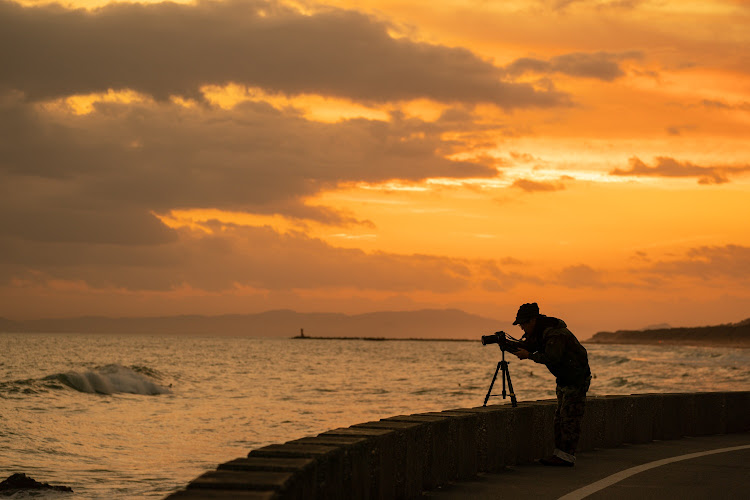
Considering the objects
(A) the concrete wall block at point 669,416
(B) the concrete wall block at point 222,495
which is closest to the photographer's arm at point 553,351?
(A) the concrete wall block at point 669,416

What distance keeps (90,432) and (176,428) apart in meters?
3.13

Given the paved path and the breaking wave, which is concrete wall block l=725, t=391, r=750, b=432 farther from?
the breaking wave

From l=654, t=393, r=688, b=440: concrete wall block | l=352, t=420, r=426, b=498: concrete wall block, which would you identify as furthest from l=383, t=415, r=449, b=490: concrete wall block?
l=654, t=393, r=688, b=440: concrete wall block

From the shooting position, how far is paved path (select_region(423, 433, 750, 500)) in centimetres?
927

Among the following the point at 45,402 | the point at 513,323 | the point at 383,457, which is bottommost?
the point at 45,402

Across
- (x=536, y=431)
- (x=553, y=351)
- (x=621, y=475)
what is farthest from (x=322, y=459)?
(x=536, y=431)

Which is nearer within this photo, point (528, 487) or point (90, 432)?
point (528, 487)

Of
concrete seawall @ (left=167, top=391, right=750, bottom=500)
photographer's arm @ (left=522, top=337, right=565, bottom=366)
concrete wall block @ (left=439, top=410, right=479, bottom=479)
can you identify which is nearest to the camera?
concrete seawall @ (left=167, top=391, right=750, bottom=500)

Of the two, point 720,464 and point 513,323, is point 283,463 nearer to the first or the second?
point 513,323

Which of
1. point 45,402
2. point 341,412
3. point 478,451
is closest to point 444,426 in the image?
point 478,451

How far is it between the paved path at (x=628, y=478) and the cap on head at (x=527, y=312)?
172cm

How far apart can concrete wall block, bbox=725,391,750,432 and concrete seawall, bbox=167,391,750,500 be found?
0.7 inches

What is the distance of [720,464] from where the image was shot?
11.9m

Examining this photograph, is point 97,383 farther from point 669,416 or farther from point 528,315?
point 528,315
